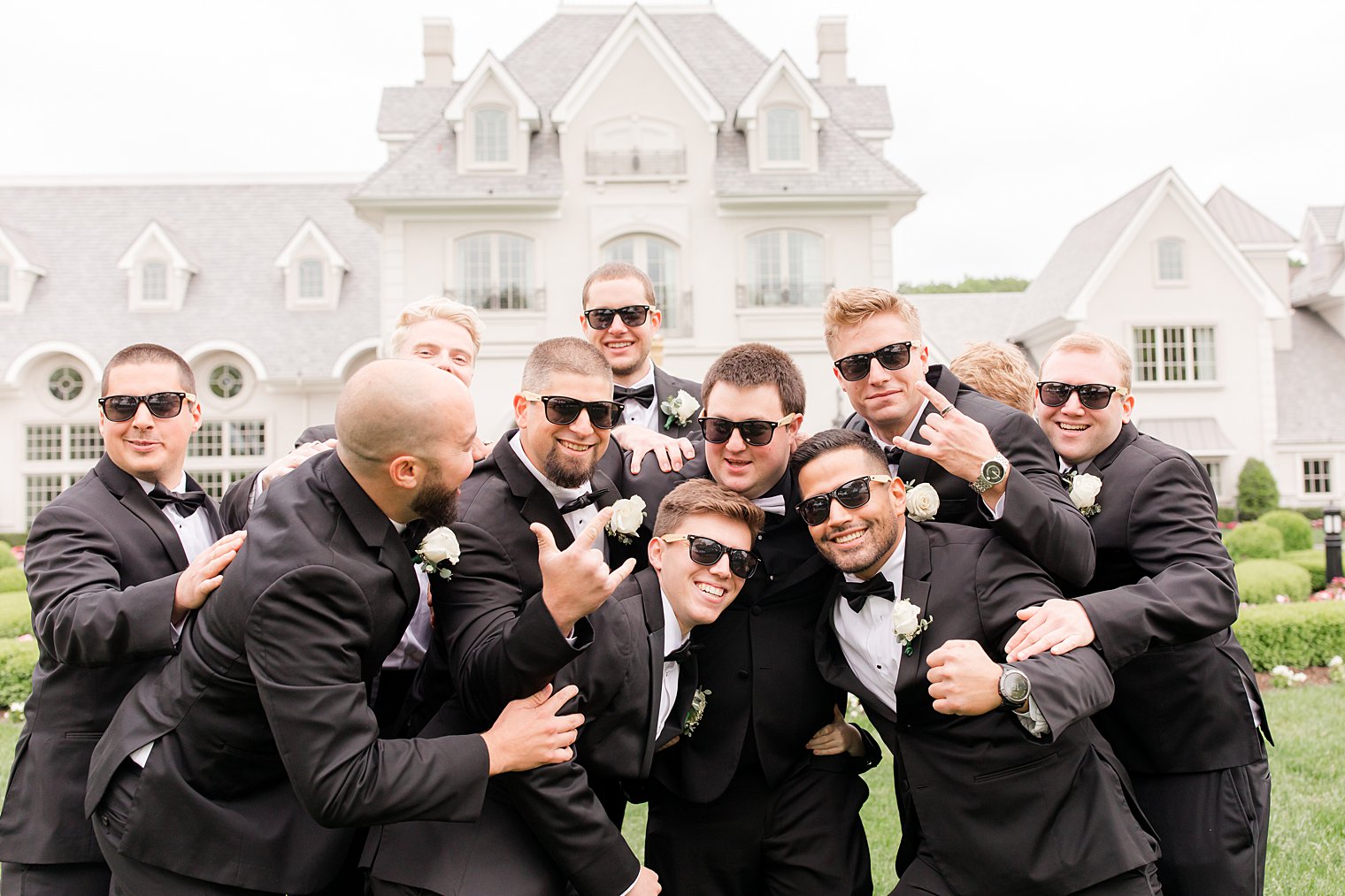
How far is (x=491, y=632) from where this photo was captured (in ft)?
11.4

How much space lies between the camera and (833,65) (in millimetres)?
33156

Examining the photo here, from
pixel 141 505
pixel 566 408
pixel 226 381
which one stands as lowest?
pixel 141 505

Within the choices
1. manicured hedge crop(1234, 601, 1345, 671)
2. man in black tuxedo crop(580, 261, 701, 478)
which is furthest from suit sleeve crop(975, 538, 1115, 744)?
manicured hedge crop(1234, 601, 1345, 671)

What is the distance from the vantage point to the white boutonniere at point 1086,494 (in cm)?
426

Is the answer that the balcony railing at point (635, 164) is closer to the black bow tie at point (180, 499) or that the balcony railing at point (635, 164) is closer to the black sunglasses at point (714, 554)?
the black bow tie at point (180, 499)

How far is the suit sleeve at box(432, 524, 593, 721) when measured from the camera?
3.19 m

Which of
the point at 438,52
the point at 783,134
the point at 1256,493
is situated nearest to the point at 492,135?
the point at 783,134

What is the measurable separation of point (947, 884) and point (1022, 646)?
110 cm

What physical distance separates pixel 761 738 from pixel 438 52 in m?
34.0

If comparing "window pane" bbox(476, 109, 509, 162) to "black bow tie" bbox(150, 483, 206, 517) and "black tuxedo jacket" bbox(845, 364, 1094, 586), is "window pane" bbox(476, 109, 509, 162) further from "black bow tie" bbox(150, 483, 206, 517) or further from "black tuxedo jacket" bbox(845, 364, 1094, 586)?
"black tuxedo jacket" bbox(845, 364, 1094, 586)

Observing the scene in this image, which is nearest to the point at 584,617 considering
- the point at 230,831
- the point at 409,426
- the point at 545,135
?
the point at 409,426

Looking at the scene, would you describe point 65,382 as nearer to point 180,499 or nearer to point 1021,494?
point 180,499

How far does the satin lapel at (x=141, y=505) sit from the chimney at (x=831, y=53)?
32454 mm

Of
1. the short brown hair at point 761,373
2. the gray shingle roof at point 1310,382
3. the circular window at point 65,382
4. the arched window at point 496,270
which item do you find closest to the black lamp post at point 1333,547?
the short brown hair at point 761,373
